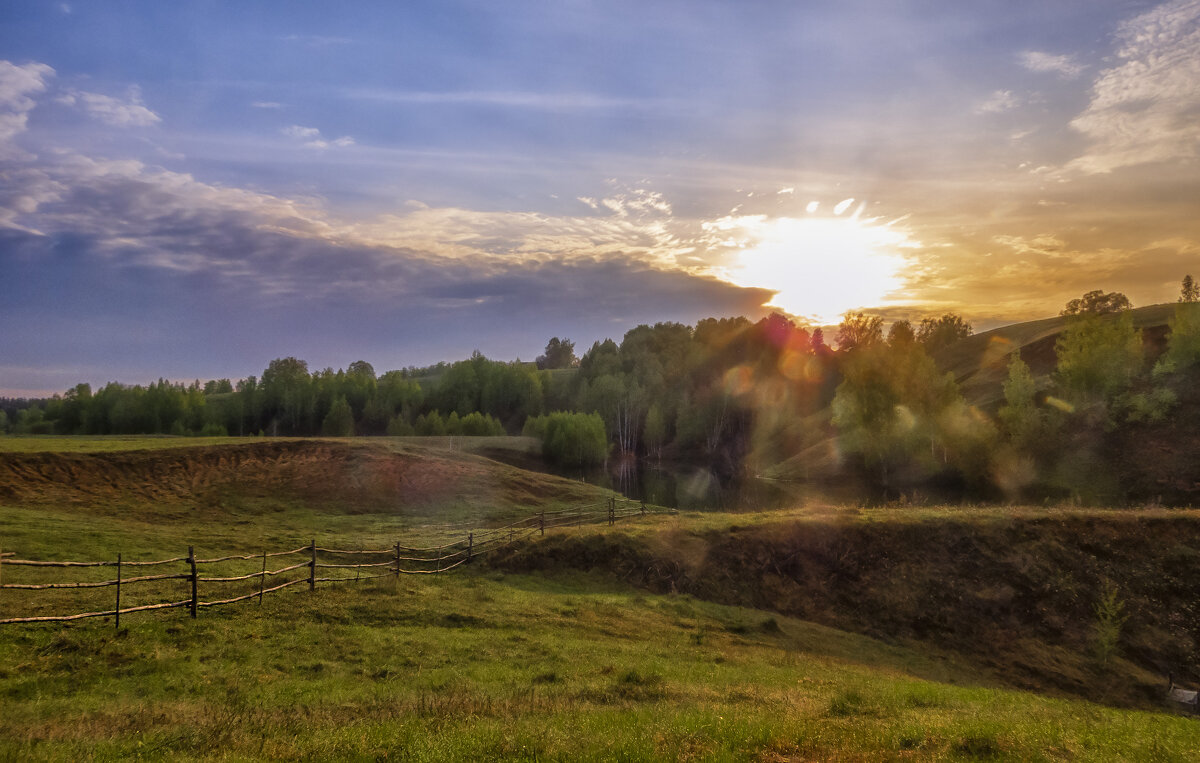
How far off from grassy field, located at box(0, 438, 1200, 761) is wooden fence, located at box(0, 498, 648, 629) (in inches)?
22.9

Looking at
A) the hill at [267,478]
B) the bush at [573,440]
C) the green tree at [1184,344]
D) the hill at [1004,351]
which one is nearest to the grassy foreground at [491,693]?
the hill at [267,478]

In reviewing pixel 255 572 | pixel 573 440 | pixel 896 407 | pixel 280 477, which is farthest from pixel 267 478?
pixel 896 407

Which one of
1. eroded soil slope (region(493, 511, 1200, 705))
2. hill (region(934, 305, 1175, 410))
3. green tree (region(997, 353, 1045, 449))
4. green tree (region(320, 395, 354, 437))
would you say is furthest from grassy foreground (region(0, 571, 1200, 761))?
green tree (region(320, 395, 354, 437))

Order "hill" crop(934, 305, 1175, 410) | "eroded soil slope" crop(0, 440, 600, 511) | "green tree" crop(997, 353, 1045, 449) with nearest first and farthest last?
"eroded soil slope" crop(0, 440, 600, 511)
"green tree" crop(997, 353, 1045, 449)
"hill" crop(934, 305, 1175, 410)

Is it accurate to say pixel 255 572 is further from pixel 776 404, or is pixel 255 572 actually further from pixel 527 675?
pixel 776 404

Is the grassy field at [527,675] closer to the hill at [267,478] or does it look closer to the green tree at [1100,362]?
the hill at [267,478]

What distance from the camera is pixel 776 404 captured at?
13850 centimetres

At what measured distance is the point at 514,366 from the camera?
16238cm

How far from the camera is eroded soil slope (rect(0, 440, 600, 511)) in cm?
4297

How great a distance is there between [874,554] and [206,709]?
96.0 feet

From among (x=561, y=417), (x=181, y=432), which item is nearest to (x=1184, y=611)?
(x=561, y=417)

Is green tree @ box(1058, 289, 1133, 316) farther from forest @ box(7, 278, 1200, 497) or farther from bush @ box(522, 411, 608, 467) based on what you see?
bush @ box(522, 411, 608, 467)

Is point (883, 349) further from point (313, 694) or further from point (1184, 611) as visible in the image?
point (313, 694)

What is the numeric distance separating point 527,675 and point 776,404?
128562mm
